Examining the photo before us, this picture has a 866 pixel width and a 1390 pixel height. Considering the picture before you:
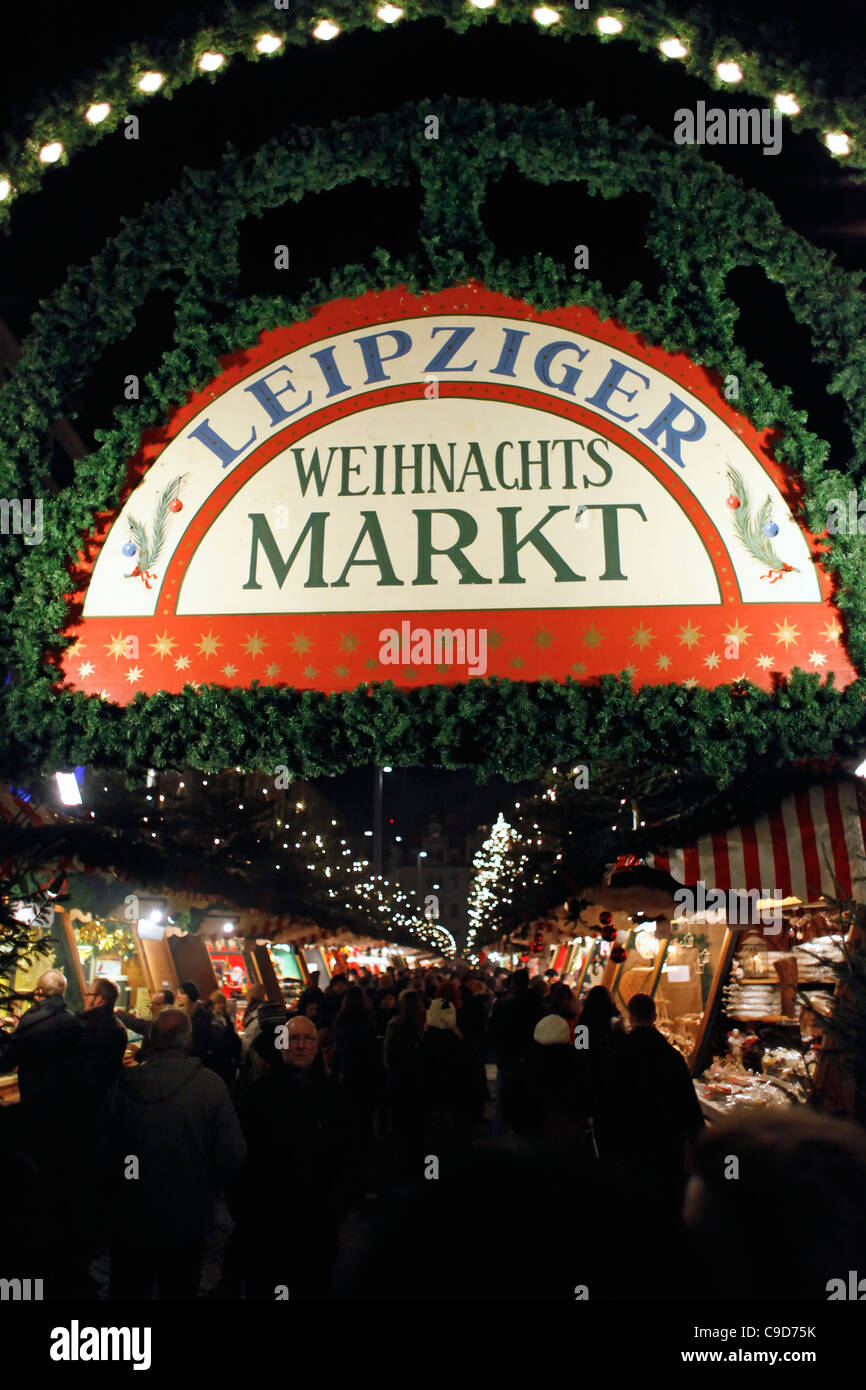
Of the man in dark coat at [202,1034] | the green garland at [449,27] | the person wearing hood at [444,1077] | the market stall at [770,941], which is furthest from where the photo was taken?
the person wearing hood at [444,1077]

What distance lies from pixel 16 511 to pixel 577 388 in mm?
2746

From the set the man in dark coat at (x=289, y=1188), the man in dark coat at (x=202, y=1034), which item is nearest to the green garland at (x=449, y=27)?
the man in dark coat at (x=289, y=1188)

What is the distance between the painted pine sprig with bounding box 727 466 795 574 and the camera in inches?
174

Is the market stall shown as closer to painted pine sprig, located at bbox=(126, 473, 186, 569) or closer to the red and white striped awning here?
the red and white striped awning

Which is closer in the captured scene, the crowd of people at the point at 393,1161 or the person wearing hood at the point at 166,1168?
the crowd of people at the point at 393,1161

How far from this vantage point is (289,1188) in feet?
16.4

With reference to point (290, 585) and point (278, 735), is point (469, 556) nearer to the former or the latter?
point (290, 585)

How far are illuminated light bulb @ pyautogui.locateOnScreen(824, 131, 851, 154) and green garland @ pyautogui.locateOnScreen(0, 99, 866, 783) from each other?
0.51 m

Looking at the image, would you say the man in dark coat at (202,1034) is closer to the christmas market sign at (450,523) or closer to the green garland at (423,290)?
the green garland at (423,290)

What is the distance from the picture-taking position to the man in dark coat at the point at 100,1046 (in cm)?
802

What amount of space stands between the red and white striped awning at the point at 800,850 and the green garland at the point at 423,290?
180 cm

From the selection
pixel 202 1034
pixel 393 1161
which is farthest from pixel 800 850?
pixel 393 1161

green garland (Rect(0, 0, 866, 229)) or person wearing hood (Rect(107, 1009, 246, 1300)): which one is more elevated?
green garland (Rect(0, 0, 866, 229))

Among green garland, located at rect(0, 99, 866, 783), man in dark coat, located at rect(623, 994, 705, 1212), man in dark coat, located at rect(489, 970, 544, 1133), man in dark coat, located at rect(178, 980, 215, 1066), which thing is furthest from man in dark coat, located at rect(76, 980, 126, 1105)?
man in dark coat, located at rect(489, 970, 544, 1133)
